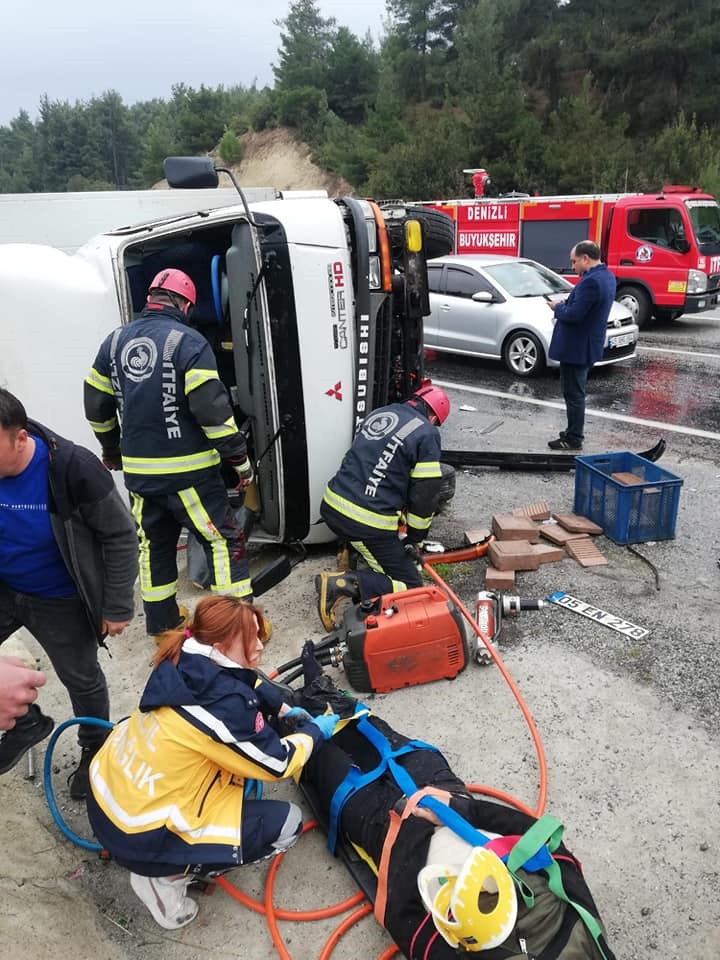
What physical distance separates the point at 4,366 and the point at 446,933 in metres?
3.86

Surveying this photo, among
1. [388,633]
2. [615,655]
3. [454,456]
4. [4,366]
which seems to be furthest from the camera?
[454,456]

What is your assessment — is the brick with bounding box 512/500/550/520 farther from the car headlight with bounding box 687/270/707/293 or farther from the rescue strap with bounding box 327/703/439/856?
the car headlight with bounding box 687/270/707/293

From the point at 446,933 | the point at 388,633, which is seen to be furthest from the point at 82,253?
the point at 446,933

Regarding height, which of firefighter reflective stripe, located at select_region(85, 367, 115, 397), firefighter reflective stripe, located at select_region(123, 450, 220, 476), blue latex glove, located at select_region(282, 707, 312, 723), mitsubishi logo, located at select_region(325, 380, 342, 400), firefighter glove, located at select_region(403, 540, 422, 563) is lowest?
firefighter glove, located at select_region(403, 540, 422, 563)

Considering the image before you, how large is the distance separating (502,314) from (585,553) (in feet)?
18.5

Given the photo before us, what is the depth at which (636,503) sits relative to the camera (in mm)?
4965

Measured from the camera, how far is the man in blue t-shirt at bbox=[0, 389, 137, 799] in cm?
255

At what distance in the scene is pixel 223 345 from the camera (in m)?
5.43

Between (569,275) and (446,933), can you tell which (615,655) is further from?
(569,275)

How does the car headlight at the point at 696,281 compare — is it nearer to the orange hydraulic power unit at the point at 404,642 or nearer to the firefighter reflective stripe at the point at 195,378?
the orange hydraulic power unit at the point at 404,642

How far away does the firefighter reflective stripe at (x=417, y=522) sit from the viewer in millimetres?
4344

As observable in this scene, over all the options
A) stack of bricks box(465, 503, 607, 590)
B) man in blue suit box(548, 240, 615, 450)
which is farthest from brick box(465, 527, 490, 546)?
man in blue suit box(548, 240, 615, 450)

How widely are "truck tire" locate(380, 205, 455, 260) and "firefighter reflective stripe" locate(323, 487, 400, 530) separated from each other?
1.91m

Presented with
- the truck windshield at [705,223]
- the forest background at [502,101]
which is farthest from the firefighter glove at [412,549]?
the forest background at [502,101]
